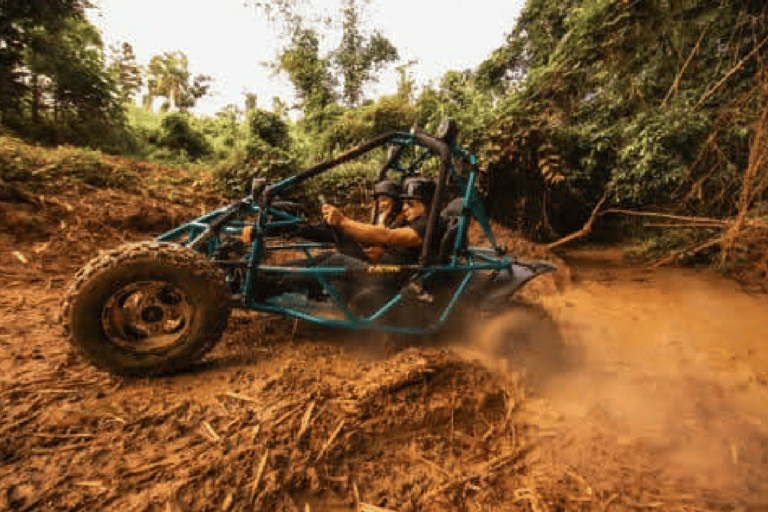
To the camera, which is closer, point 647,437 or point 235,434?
point 235,434

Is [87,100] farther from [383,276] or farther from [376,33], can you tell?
[376,33]

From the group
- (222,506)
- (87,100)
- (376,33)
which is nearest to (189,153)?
(87,100)

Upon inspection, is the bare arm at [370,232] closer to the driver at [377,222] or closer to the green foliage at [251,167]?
the driver at [377,222]

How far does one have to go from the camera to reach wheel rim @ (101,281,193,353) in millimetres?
1868

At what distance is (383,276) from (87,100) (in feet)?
30.1

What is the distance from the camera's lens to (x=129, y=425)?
1.56 metres

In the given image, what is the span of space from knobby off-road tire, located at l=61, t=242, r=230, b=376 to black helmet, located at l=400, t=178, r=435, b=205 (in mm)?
1437

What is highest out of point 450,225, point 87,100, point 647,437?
point 87,100

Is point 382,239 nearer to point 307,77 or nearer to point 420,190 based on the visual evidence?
point 420,190

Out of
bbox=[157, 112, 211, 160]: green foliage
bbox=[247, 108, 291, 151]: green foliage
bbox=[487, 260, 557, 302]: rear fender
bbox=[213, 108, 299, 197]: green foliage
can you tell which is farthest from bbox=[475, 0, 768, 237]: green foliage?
bbox=[157, 112, 211, 160]: green foliage

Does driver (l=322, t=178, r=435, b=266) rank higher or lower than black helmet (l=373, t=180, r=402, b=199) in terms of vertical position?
lower

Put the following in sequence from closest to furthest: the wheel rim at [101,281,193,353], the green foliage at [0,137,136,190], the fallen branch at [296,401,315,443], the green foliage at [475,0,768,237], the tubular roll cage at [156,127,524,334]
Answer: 1. the fallen branch at [296,401,315,443]
2. the wheel rim at [101,281,193,353]
3. the tubular roll cage at [156,127,524,334]
4. the green foliage at [475,0,768,237]
5. the green foliage at [0,137,136,190]

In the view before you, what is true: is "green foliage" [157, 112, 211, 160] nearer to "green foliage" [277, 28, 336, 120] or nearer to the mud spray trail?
"green foliage" [277, 28, 336, 120]

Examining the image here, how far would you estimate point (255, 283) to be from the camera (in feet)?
7.89
